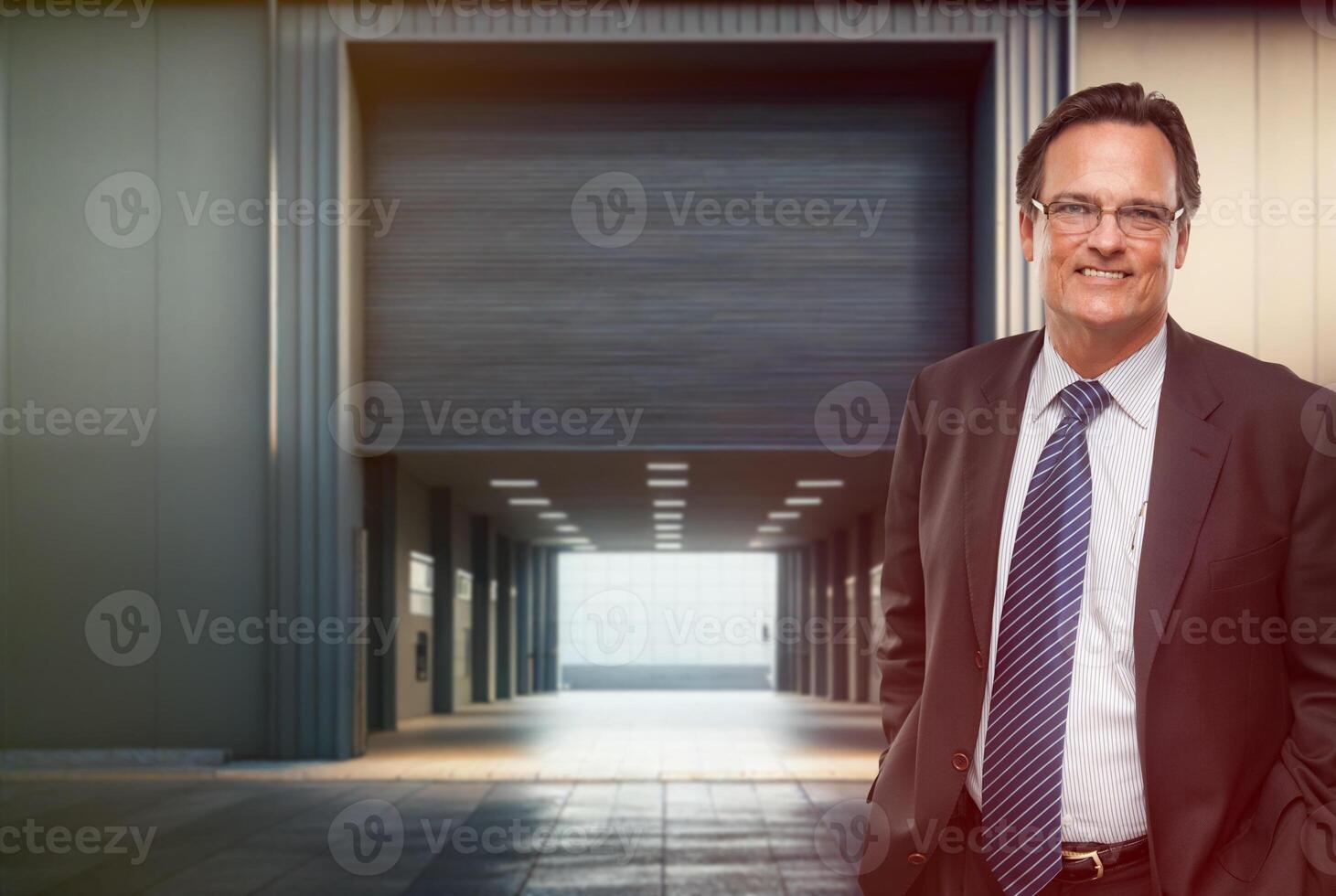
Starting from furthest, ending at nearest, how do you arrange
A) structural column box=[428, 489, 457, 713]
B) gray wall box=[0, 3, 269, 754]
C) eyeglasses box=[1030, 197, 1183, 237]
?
structural column box=[428, 489, 457, 713] → gray wall box=[0, 3, 269, 754] → eyeglasses box=[1030, 197, 1183, 237]

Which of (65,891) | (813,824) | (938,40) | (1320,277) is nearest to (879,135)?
(938,40)

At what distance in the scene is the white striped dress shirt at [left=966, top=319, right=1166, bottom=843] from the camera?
1.99 metres

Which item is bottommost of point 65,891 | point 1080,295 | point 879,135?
point 65,891

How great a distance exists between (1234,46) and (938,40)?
8.80 feet

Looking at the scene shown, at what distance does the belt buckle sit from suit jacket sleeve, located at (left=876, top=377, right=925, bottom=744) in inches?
14.7

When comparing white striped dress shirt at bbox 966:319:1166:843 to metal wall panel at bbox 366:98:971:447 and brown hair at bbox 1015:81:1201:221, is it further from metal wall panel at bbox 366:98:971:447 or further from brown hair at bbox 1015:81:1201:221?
metal wall panel at bbox 366:98:971:447

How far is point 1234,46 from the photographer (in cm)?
1336

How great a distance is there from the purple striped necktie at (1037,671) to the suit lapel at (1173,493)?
0.33 feet

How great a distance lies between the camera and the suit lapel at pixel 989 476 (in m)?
2.12

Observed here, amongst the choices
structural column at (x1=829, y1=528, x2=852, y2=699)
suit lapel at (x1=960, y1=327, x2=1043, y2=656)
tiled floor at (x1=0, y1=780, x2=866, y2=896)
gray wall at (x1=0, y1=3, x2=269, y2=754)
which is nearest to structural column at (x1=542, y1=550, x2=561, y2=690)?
structural column at (x1=829, y1=528, x2=852, y2=699)

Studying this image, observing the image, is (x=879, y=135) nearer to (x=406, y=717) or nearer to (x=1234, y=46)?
(x=1234, y=46)

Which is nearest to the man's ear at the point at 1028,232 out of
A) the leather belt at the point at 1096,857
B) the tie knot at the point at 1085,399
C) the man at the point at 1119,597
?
the man at the point at 1119,597

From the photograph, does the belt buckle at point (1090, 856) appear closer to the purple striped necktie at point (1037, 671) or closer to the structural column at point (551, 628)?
the purple striped necktie at point (1037, 671)

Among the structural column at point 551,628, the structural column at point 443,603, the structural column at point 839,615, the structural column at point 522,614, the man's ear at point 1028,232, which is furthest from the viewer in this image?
the structural column at point 551,628
